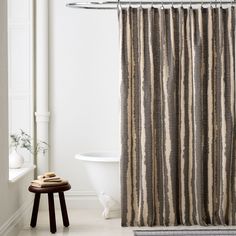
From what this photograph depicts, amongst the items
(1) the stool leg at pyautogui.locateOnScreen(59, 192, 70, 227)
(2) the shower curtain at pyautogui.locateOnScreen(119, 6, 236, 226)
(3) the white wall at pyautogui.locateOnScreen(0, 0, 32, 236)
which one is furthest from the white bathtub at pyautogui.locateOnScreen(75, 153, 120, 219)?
(3) the white wall at pyautogui.locateOnScreen(0, 0, 32, 236)

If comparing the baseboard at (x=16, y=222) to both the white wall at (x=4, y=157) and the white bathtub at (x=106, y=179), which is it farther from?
the white bathtub at (x=106, y=179)

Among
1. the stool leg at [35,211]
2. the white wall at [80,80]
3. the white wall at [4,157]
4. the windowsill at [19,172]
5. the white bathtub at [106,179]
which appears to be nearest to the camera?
the white wall at [4,157]

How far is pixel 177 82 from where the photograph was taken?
4.47 meters

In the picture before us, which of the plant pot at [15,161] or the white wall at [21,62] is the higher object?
the white wall at [21,62]

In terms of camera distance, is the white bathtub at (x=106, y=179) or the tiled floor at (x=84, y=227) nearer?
the tiled floor at (x=84, y=227)

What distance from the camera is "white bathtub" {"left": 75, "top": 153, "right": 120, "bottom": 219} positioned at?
4.64 meters

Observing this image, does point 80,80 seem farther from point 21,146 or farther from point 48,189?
point 48,189

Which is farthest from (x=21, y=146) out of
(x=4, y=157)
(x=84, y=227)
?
(x=4, y=157)

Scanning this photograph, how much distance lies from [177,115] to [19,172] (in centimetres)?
144

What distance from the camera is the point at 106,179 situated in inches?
185

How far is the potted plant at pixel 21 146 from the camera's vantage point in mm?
4566

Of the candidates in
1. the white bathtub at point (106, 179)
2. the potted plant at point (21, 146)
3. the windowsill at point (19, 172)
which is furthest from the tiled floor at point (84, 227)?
the potted plant at point (21, 146)

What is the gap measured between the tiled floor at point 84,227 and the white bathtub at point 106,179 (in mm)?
133

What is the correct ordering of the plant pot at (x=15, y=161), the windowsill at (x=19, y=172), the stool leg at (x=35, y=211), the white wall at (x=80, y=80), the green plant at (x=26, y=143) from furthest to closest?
the white wall at (x=80, y=80) < the green plant at (x=26, y=143) < the plant pot at (x=15, y=161) < the stool leg at (x=35, y=211) < the windowsill at (x=19, y=172)
